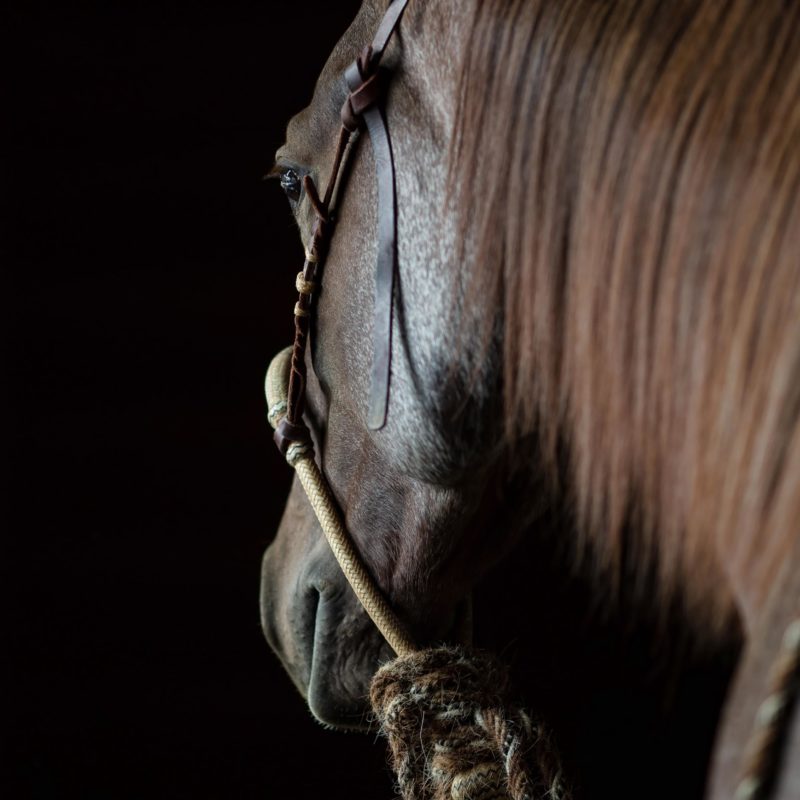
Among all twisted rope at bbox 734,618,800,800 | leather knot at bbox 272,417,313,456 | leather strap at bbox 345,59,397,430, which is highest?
leather strap at bbox 345,59,397,430

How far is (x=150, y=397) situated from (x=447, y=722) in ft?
2.61

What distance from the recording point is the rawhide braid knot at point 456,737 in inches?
25.5

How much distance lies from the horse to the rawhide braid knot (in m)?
0.12

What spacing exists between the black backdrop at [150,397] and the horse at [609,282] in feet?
2.24

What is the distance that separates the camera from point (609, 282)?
435 millimetres

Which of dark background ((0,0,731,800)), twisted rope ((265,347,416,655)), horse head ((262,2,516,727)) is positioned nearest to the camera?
horse head ((262,2,516,727))

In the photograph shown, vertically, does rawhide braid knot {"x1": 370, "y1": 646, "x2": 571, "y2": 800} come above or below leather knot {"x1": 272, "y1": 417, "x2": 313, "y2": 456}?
below

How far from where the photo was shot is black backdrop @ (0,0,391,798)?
4.08 ft

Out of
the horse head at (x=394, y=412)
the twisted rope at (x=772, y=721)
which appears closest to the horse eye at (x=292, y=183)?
the horse head at (x=394, y=412)

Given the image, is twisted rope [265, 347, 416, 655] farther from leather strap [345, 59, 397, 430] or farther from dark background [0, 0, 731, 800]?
dark background [0, 0, 731, 800]

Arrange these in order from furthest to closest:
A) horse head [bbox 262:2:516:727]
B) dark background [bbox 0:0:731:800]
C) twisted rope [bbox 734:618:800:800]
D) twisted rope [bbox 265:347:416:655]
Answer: dark background [bbox 0:0:731:800]
twisted rope [bbox 265:347:416:655]
horse head [bbox 262:2:516:727]
twisted rope [bbox 734:618:800:800]

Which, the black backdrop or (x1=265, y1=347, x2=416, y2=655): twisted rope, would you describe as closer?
(x1=265, y1=347, x2=416, y2=655): twisted rope

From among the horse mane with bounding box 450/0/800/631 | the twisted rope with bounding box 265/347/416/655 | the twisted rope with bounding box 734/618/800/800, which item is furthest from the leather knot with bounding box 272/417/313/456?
the twisted rope with bounding box 734/618/800/800

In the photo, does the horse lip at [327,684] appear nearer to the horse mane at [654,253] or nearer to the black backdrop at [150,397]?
the horse mane at [654,253]
